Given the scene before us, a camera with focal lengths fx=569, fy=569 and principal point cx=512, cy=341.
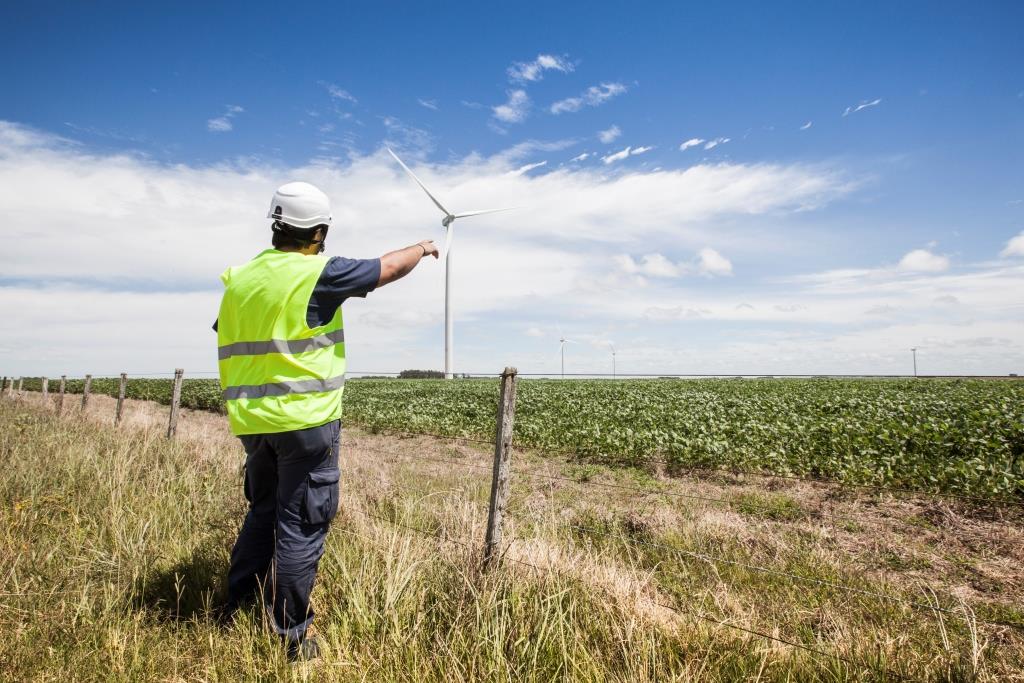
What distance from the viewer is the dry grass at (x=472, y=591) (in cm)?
A: 288

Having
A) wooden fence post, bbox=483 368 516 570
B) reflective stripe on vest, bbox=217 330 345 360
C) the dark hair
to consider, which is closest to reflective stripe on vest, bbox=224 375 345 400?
reflective stripe on vest, bbox=217 330 345 360

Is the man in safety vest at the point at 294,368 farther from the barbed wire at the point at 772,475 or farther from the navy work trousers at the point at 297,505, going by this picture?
the barbed wire at the point at 772,475

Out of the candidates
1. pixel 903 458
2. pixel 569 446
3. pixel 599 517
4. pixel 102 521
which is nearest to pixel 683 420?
pixel 569 446

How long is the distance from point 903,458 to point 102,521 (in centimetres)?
1125

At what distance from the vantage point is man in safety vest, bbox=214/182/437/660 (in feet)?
9.53

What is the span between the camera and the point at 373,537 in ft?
13.9

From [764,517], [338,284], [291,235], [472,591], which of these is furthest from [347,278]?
[764,517]

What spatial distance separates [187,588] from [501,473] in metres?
2.18

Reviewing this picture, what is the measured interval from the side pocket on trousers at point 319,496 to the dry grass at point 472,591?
565 mm

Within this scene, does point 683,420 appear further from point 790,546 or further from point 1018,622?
point 1018,622

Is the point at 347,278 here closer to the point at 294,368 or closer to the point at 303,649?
the point at 294,368

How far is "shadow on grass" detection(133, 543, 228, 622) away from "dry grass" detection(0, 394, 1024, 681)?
14 mm

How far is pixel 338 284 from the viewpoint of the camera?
9.56ft

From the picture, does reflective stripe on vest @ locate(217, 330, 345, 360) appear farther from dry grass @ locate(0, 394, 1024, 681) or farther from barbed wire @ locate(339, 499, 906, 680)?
barbed wire @ locate(339, 499, 906, 680)
